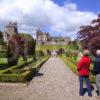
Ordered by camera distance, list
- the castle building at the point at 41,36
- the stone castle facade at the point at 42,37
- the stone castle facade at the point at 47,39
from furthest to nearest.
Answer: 1. the castle building at the point at 41,36
2. the stone castle facade at the point at 47,39
3. the stone castle facade at the point at 42,37

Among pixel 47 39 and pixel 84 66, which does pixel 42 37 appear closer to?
pixel 47 39

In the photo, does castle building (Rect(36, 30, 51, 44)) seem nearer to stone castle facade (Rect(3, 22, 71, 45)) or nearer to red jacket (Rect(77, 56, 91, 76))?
stone castle facade (Rect(3, 22, 71, 45))

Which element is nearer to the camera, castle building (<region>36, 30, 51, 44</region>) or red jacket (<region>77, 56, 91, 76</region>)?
red jacket (<region>77, 56, 91, 76</region>)

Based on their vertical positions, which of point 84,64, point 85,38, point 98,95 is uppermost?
point 85,38

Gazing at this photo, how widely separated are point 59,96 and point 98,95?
1.76 meters

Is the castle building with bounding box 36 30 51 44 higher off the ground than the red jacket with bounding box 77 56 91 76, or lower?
higher

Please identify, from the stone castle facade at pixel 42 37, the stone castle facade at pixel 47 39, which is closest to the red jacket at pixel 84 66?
the stone castle facade at pixel 42 37

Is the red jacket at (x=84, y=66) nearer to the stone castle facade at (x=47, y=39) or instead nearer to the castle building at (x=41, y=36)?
the stone castle facade at (x=47, y=39)

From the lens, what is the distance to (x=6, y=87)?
48.6ft

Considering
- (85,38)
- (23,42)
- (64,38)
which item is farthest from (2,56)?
(64,38)

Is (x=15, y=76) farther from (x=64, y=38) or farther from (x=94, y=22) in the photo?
(x=64, y=38)

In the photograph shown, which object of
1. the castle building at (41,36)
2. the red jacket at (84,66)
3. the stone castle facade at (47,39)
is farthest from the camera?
the castle building at (41,36)

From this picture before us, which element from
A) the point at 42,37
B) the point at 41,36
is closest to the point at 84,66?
the point at 41,36

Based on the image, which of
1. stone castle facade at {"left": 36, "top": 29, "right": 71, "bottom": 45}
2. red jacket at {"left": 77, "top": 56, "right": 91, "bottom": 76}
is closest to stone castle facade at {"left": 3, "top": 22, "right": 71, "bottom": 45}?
stone castle facade at {"left": 36, "top": 29, "right": 71, "bottom": 45}
